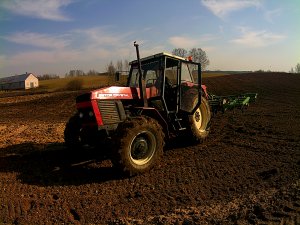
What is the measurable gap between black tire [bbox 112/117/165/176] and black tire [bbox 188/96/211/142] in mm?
1879

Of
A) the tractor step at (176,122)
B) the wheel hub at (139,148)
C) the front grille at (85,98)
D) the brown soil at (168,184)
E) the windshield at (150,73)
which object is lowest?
the brown soil at (168,184)

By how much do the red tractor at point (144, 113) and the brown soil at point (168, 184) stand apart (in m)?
0.49

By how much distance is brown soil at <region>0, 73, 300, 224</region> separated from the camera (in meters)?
5.19

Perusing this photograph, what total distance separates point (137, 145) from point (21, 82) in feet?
254

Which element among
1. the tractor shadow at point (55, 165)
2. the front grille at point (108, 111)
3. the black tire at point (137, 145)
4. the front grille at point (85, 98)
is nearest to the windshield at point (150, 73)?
the front grille at point (108, 111)

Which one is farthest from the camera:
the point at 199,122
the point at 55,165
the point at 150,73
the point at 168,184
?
the point at 199,122

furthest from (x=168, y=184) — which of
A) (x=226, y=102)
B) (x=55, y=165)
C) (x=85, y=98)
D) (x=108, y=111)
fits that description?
(x=226, y=102)

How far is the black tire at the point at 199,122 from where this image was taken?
9.31m

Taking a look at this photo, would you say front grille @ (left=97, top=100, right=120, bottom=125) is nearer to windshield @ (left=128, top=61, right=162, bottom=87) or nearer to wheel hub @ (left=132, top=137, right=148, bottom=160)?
wheel hub @ (left=132, top=137, right=148, bottom=160)

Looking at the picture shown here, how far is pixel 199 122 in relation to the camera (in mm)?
10094

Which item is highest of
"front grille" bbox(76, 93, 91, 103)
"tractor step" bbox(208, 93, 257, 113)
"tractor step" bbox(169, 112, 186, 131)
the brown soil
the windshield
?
the windshield

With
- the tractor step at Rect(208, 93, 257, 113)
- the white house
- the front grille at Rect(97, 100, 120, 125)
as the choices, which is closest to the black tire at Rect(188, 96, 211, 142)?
the tractor step at Rect(208, 93, 257, 113)

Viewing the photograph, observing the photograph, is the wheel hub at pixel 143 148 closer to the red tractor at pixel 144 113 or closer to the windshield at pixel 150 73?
the red tractor at pixel 144 113

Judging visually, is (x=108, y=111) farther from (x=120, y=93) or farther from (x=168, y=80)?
(x=168, y=80)
